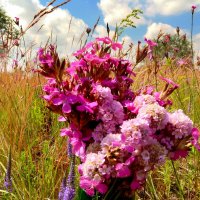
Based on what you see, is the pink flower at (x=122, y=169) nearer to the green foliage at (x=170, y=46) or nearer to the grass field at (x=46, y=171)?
the grass field at (x=46, y=171)

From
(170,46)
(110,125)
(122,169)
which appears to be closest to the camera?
(122,169)

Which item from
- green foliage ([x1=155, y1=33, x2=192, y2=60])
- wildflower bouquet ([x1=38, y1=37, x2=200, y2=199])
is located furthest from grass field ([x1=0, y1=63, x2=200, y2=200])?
green foliage ([x1=155, y1=33, x2=192, y2=60])

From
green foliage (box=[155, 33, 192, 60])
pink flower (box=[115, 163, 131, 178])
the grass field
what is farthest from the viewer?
green foliage (box=[155, 33, 192, 60])

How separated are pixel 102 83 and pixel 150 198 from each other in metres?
0.89

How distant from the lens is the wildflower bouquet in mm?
1125

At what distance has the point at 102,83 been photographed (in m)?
1.35

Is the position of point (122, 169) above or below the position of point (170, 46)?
below

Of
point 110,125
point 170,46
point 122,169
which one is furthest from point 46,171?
point 170,46

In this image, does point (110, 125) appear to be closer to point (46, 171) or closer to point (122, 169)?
point (122, 169)

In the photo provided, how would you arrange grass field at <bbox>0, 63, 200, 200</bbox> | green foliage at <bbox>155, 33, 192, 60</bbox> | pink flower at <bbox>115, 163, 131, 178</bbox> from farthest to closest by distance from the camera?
1. green foliage at <bbox>155, 33, 192, 60</bbox>
2. grass field at <bbox>0, 63, 200, 200</bbox>
3. pink flower at <bbox>115, 163, 131, 178</bbox>

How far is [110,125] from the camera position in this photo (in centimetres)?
125

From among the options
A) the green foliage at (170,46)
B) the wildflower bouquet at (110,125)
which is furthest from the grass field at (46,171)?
the green foliage at (170,46)

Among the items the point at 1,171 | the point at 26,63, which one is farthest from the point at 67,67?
the point at 26,63

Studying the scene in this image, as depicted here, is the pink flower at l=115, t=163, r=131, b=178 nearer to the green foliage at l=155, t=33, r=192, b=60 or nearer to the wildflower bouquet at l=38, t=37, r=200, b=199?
the wildflower bouquet at l=38, t=37, r=200, b=199
